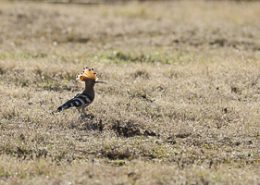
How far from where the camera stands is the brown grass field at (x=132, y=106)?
8.50 metres

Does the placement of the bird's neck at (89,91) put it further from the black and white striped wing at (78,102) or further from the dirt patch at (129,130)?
the dirt patch at (129,130)

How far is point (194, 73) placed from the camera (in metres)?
14.3

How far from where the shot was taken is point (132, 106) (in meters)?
11.4

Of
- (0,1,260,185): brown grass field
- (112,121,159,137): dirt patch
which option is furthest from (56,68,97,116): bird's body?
(112,121,159,137): dirt patch

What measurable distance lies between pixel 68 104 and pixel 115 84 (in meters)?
2.79

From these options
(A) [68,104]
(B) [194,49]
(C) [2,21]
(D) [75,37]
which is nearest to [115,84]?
(A) [68,104]

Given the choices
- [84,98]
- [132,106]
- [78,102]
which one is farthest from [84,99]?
[132,106]


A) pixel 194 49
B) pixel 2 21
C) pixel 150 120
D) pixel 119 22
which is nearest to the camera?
pixel 150 120

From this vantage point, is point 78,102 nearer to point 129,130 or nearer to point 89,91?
point 89,91

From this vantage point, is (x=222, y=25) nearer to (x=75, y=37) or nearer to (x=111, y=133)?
(x=75, y=37)

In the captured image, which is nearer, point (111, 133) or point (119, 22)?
point (111, 133)

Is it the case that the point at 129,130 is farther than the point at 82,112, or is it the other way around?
the point at 82,112

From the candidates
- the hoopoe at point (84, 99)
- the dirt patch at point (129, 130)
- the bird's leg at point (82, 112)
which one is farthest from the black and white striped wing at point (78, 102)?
the dirt patch at point (129, 130)

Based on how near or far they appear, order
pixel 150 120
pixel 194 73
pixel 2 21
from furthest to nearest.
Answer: pixel 2 21
pixel 194 73
pixel 150 120
